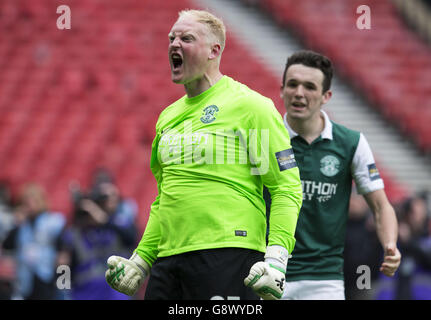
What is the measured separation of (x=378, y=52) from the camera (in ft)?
58.4

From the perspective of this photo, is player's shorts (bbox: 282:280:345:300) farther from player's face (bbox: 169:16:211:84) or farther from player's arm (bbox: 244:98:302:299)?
player's face (bbox: 169:16:211:84)

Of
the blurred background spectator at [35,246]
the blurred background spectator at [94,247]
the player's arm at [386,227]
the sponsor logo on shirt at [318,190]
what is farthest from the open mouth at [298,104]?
the blurred background spectator at [35,246]

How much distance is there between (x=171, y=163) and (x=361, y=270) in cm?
322

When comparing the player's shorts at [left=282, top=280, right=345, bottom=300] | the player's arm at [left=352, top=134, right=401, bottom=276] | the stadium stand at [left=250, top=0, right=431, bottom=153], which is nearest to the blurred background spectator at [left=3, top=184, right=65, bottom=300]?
the player's shorts at [left=282, top=280, right=345, bottom=300]

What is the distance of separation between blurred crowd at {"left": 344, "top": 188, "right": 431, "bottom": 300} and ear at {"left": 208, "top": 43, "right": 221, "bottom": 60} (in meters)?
3.71

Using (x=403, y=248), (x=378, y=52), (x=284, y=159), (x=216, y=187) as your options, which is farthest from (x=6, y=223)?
(x=378, y=52)

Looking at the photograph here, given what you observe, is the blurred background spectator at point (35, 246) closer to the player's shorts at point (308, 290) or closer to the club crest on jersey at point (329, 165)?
the player's shorts at point (308, 290)

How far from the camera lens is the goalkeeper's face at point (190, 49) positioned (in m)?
3.70

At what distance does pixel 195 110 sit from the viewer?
375 centimetres

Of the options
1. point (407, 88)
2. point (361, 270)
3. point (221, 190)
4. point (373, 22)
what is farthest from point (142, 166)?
point (373, 22)

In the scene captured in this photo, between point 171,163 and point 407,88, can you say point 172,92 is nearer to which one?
point 407,88

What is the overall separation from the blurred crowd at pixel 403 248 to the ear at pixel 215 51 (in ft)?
12.2

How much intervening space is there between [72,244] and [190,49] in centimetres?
422

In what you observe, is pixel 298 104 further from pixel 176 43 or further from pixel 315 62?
pixel 176 43
